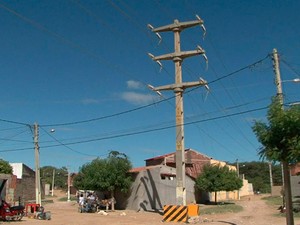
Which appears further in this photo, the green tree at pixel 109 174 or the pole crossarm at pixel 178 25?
the green tree at pixel 109 174

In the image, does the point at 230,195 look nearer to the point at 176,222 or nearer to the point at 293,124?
the point at 176,222

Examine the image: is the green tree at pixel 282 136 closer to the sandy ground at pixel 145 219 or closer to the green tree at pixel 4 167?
the sandy ground at pixel 145 219

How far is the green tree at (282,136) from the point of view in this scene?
14.6 metres

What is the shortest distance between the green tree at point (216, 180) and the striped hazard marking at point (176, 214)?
23.7 metres

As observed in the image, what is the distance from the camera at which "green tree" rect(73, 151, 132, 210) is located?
134 feet

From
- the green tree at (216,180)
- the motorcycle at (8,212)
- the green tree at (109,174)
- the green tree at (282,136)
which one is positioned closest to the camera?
the green tree at (282,136)

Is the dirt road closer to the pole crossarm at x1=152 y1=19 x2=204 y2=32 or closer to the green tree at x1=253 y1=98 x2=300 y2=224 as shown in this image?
the green tree at x1=253 y1=98 x2=300 y2=224

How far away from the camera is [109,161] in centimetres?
4188

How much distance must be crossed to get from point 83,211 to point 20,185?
30.9 m

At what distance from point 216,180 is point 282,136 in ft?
120

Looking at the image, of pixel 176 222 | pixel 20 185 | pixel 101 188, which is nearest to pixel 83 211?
pixel 101 188

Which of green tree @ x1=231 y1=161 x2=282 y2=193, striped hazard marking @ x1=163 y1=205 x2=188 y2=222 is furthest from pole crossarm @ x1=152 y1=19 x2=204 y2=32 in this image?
green tree @ x1=231 y1=161 x2=282 y2=193

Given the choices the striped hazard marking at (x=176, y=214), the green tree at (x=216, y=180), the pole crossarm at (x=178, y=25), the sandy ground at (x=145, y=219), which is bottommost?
the sandy ground at (x=145, y=219)

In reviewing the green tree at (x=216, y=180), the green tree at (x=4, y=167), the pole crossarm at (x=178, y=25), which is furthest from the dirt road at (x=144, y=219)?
the green tree at (x=4, y=167)
